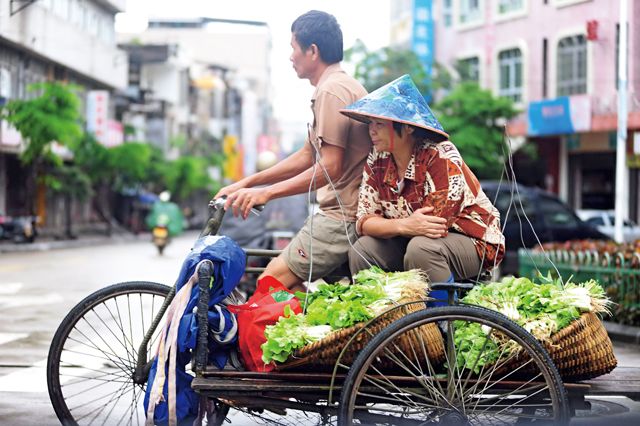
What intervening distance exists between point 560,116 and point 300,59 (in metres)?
28.0

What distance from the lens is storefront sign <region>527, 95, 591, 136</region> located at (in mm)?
30547

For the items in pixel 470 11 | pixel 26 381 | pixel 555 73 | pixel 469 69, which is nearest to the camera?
pixel 26 381

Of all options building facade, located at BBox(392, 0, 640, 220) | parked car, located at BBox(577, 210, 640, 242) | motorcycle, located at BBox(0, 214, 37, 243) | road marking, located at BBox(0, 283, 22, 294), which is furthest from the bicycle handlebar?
motorcycle, located at BBox(0, 214, 37, 243)

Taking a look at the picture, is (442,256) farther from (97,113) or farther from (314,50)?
(97,113)

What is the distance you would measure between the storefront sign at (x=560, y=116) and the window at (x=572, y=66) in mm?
625

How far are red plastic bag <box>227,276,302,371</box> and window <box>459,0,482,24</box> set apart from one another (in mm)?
33313

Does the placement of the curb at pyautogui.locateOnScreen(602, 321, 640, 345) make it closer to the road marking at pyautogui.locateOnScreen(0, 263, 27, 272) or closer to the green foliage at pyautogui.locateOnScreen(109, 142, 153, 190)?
the road marking at pyautogui.locateOnScreen(0, 263, 27, 272)

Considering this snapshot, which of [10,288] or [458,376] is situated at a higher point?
[458,376]

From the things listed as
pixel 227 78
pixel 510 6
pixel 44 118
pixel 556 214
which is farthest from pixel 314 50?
pixel 227 78

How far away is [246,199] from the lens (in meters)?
4.43

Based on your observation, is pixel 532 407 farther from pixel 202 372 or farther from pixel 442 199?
pixel 202 372

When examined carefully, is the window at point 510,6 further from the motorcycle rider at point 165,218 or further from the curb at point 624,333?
the curb at point 624,333

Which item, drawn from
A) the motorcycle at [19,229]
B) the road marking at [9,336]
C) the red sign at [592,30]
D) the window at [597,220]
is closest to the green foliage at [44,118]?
the motorcycle at [19,229]

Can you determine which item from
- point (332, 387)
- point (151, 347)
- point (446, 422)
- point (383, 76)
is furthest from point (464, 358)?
point (383, 76)
